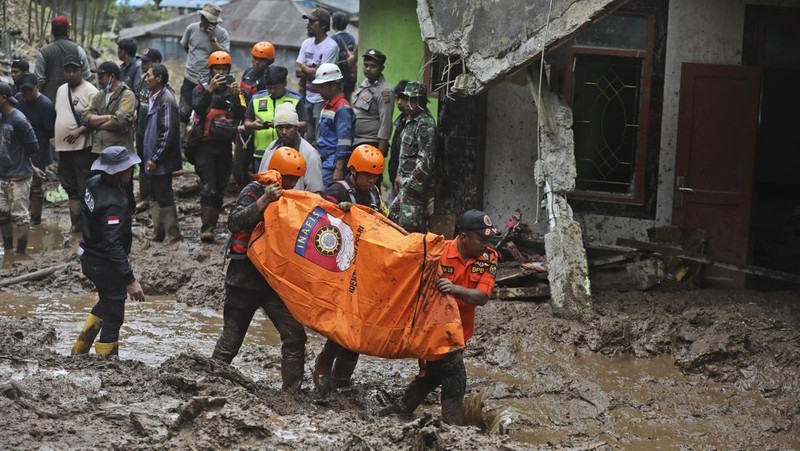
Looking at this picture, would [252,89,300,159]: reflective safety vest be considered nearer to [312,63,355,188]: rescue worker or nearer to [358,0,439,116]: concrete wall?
[312,63,355,188]: rescue worker

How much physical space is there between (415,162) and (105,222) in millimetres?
3971

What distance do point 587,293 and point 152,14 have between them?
23.4 m

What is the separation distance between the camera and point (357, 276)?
6898mm

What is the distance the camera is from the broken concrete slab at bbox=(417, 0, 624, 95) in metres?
9.05

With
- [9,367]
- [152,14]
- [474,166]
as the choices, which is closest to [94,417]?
[9,367]

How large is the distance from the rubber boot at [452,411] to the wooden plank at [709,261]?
411 cm

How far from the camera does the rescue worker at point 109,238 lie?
755 centimetres

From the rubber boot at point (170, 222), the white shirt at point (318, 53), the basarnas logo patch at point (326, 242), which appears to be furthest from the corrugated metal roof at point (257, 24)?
the basarnas logo patch at point (326, 242)

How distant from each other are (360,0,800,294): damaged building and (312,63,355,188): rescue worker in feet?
3.10

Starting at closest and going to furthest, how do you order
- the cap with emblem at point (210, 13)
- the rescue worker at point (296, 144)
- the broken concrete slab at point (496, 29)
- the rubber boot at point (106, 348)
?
the rubber boot at point (106, 348) < the rescue worker at point (296, 144) < the broken concrete slab at point (496, 29) < the cap with emblem at point (210, 13)

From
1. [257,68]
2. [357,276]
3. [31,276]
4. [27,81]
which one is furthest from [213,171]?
[357,276]

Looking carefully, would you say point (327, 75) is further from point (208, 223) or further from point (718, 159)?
point (718, 159)

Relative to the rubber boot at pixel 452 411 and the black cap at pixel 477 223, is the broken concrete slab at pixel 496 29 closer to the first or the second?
the black cap at pixel 477 223

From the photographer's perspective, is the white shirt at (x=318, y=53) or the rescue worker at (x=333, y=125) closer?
the rescue worker at (x=333, y=125)
